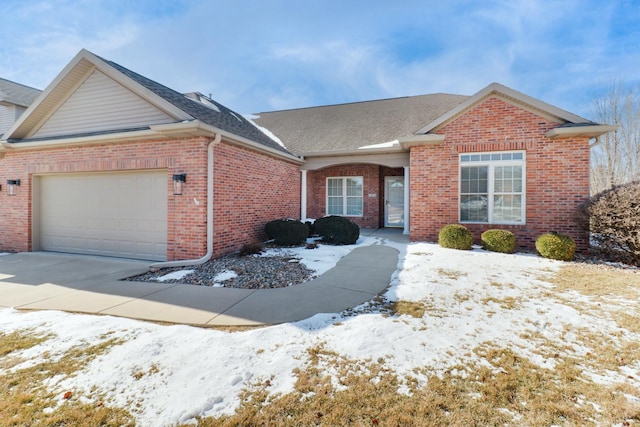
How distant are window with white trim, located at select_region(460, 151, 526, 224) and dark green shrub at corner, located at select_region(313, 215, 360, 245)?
3.41m

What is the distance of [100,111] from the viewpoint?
7.95 m

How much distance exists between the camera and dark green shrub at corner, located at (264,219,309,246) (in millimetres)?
8805

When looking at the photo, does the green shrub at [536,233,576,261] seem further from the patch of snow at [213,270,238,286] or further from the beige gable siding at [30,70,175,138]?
the beige gable siding at [30,70,175,138]

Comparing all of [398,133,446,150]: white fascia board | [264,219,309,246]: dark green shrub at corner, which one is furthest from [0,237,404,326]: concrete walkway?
[398,133,446,150]: white fascia board

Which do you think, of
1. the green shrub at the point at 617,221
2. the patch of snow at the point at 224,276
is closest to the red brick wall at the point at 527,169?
the green shrub at the point at 617,221

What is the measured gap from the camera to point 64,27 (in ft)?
26.5

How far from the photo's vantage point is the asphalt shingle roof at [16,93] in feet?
33.6

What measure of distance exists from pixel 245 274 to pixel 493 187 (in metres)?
7.56

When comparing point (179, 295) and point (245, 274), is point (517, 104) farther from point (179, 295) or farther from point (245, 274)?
point (179, 295)

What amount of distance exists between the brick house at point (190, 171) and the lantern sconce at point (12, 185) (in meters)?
0.02

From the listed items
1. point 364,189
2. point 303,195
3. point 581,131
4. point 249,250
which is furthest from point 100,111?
point 581,131

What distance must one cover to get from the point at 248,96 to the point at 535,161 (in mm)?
17764

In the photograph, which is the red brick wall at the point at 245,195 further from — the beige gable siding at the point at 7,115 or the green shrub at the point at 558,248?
the beige gable siding at the point at 7,115

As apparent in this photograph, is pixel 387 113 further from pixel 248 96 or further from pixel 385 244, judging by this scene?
pixel 248 96
